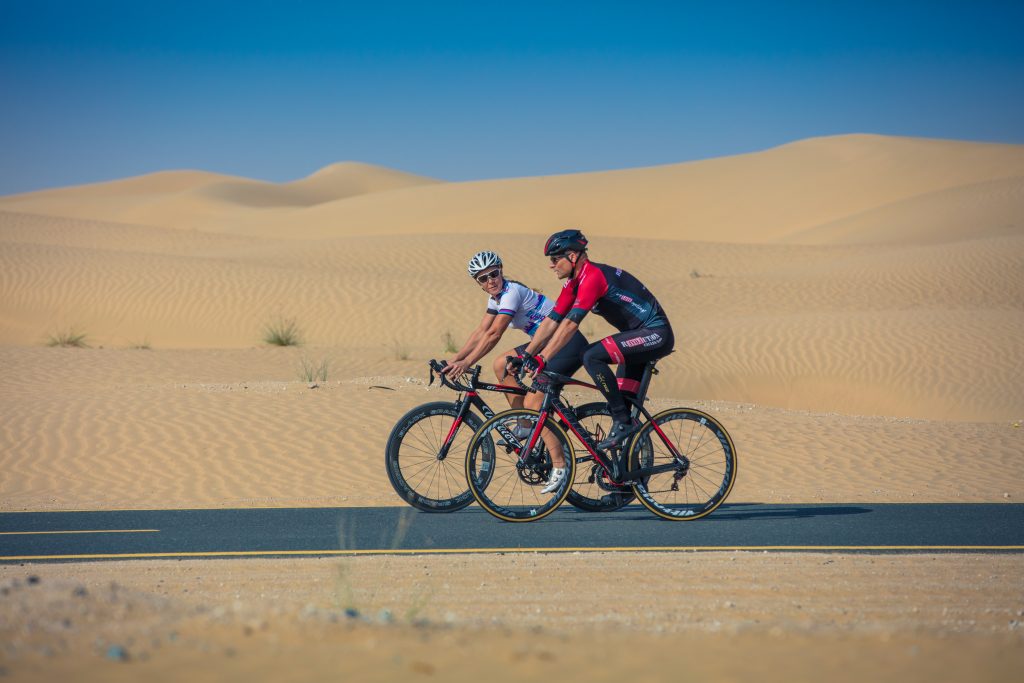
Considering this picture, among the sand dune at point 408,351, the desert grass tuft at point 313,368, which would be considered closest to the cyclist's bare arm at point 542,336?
the sand dune at point 408,351

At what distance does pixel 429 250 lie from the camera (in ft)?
146

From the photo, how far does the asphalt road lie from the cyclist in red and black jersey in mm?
942

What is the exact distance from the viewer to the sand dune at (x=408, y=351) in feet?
42.1

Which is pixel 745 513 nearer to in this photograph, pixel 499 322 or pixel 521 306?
pixel 521 306

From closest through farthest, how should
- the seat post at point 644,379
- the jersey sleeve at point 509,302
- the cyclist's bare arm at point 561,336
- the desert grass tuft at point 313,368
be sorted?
1. the cyclist's bare arm at point 561,336
2. the seat post at point 644,379
3. the jersey sleeve at point 509,302
4. the desert grass tuft at point 313,368

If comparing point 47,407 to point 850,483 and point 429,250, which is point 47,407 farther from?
point 429,250

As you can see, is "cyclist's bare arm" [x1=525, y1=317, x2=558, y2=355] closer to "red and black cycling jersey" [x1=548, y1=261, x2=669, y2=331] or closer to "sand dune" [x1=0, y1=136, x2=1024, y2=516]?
"red and black cycling jersey" [x1=548, y1=261, x2=669, y2=331]

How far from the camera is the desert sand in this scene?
4422 mm

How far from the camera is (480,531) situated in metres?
8.14

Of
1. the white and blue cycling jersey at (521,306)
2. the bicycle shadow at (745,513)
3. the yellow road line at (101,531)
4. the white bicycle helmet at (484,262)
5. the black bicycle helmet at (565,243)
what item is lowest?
the yellow road line at (101,531)

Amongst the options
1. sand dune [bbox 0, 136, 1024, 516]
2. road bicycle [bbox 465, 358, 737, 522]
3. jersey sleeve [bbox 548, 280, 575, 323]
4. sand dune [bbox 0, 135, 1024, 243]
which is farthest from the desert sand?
sand dune [bbox 0, 135, 1024, 243]

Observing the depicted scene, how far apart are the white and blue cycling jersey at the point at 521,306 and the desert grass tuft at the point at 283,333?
19.4 meters

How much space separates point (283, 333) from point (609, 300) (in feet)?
68.4

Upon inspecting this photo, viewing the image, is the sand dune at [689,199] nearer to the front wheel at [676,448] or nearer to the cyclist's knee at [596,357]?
the front wheel at [676,448]
